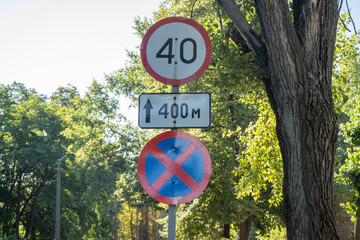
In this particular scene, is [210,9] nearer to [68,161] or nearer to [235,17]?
[235,17]

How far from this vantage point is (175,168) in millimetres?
3578

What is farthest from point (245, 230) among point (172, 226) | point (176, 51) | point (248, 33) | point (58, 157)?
point (58, 157)

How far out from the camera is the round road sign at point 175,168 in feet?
11.7

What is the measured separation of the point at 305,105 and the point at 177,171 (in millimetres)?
2291

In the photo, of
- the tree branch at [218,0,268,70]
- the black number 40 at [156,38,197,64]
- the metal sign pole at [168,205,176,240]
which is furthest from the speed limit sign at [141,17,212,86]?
the tree branch at [218,0,268,70]

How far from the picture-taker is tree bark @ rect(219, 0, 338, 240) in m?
5.15

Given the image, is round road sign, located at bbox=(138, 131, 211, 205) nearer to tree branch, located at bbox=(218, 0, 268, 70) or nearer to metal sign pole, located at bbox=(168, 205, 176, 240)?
metal sign pole, located at bbox=(168, 205, 176, 240)

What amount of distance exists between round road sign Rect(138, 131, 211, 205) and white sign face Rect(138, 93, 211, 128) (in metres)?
0.11

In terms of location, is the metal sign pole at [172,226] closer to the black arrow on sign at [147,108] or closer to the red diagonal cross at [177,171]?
the red diagonal cross at [177,171]

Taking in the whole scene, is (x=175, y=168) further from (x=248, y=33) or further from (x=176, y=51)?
(x=248, y=33)

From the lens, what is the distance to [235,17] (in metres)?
5.88

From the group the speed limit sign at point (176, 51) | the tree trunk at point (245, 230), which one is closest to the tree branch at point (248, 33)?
the speed limit sign at point (176, 51)

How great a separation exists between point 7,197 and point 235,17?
3257cm

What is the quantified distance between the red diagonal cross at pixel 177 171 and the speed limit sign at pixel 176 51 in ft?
2.08
